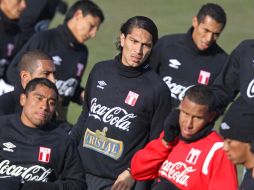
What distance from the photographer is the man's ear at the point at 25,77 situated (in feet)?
30.0

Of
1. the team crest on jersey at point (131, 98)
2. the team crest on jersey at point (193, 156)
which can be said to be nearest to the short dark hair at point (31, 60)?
the team crest on jersey at point (131, 98)

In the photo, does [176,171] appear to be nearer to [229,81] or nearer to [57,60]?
[229,81]

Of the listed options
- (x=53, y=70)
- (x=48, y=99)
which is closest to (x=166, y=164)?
(x=48, y=99)

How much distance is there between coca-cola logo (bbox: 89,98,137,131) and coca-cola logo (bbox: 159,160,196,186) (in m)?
0.62

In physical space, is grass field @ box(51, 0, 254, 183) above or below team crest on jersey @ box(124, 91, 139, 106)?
below

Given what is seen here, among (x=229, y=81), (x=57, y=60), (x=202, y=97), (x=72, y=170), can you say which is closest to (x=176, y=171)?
(x=202, y=97)

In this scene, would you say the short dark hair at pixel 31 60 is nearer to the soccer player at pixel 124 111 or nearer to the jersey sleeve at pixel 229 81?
the soccer player at pixel 124 111

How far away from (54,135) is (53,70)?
1.29m

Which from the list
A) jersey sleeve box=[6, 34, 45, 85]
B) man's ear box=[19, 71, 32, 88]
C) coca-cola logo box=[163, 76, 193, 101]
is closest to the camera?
man's ear box=[19, 71, 32, 88]

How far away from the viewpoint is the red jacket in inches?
283

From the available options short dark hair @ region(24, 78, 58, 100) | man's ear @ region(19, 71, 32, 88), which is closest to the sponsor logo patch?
short dark hair @ region(24, 78, 58, 100)

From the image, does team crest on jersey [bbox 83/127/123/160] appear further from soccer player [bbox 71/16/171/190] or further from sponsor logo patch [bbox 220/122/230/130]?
sponsor logo patch [bbox 220/122/230/130]

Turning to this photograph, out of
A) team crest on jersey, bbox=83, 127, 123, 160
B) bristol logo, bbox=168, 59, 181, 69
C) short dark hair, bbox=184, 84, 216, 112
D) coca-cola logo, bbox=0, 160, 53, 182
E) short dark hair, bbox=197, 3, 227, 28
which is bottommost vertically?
coca-cola logo, bbox=0, 160, 53, 182

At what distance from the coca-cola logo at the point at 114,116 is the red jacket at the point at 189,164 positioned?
396 millimetres
